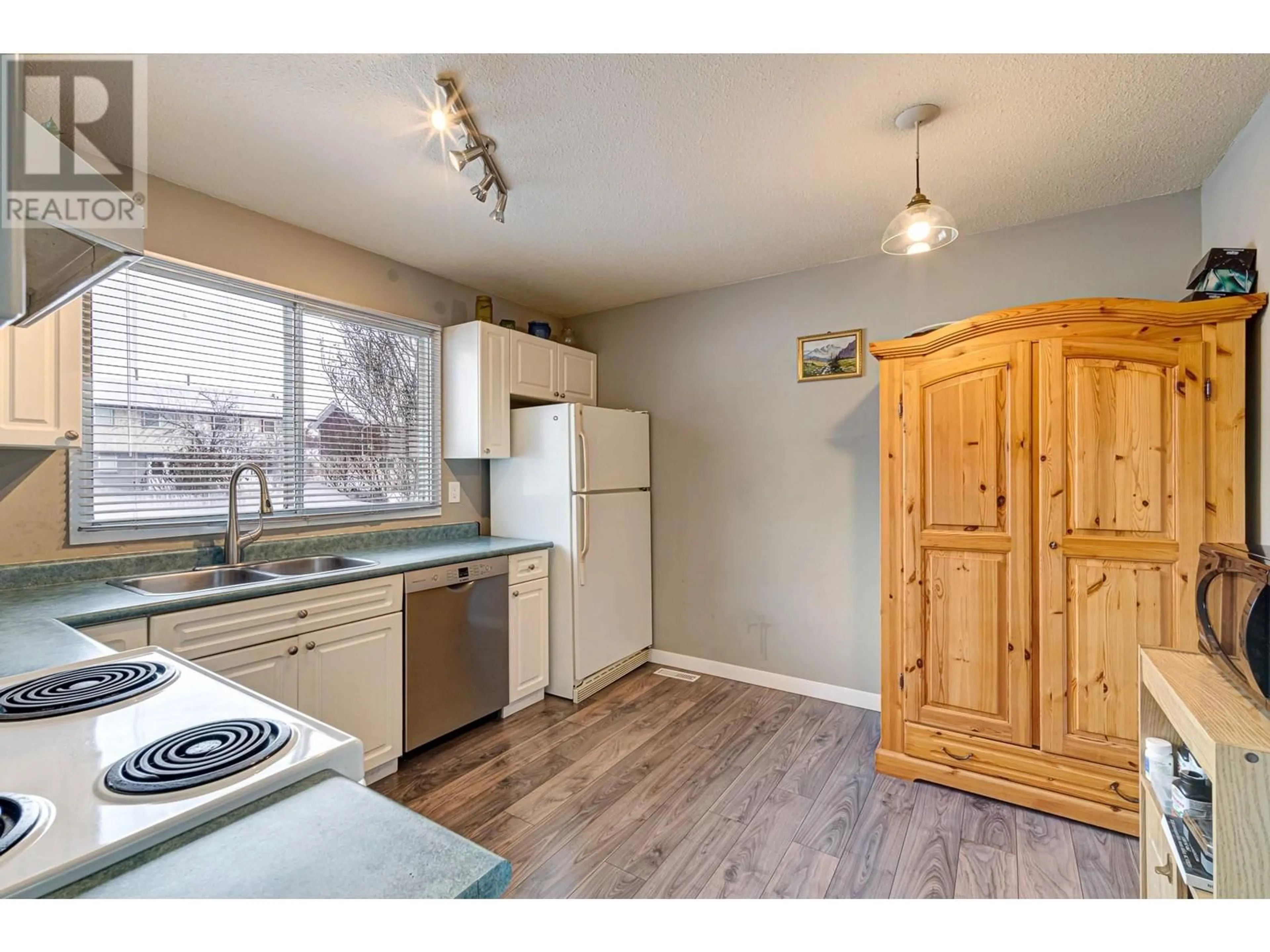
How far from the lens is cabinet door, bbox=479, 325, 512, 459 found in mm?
3125

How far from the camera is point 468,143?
77.2 inches

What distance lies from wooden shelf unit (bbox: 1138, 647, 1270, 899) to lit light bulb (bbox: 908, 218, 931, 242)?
4.49 ft

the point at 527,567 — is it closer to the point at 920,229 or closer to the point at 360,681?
the point at 360,681

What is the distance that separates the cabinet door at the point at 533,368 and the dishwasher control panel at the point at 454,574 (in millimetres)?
1041

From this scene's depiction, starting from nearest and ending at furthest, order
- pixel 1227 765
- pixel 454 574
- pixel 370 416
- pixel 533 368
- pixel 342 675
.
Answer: pixel 1227 765 < pixel 342 675 < pixel 454 574 < pixel 370 416 < pixel 533 368

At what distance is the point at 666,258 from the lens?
10.1 feet

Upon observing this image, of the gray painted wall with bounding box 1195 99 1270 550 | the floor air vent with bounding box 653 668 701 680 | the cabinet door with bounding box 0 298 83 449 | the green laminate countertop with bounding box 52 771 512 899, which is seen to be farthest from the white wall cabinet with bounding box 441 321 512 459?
the gray painted wall with bounding box 1195 99 1270 550

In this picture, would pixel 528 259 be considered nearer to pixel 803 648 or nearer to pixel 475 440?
pixel 475 440

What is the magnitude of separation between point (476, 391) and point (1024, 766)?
2988 mm

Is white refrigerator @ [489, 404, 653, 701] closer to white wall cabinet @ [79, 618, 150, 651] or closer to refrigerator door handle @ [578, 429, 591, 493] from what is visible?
refrigerator door handle @ [578, 429, 591, 493]

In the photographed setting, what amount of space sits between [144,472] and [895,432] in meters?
2.98

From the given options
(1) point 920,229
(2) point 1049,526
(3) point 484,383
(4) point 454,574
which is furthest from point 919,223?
(4) point 454,574

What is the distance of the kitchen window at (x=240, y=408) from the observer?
2062 millimetres

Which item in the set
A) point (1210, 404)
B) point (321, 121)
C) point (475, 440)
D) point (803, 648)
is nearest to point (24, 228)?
point (321, 121)
